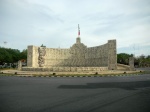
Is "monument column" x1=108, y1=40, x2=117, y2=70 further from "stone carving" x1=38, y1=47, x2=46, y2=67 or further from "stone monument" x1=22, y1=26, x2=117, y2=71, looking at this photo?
"stone carving" x1=38, y1=47, x2=46, y2=67

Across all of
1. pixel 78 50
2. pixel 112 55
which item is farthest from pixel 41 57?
pixel 112 55

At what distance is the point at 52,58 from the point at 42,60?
3.62 m

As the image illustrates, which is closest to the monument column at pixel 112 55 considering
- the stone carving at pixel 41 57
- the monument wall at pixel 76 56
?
the monument wall at pixel 76 56

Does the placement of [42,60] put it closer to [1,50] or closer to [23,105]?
[1,50]

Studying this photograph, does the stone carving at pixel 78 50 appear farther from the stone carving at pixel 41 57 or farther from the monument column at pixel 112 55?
the monument column at pixel 112 55

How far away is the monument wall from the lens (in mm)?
37625

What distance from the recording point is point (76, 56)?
47688mm

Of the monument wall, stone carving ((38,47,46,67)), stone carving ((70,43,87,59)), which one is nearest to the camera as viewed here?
the monument wall

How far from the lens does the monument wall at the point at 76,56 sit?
1481 inches

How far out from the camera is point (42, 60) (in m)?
44.6

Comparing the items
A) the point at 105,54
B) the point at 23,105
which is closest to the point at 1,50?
the point at 105,54

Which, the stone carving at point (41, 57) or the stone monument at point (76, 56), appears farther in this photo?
the stone carving at point (41, 57)

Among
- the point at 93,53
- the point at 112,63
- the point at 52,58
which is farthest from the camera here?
the point at 52,58

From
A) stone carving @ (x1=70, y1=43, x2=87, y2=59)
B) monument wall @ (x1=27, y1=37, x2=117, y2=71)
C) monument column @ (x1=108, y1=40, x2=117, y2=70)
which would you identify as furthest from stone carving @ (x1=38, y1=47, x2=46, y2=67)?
monument column @ (x1=108, y1=40, x2=117, y2=70)
